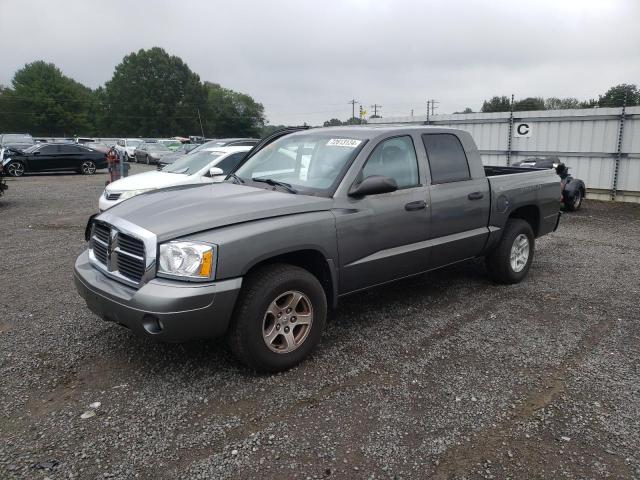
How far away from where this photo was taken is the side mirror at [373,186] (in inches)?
157

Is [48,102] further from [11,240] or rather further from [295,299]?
[295,299]

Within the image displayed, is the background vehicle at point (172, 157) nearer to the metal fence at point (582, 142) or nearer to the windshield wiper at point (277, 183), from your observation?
the windshield wiper at point (277, 183)

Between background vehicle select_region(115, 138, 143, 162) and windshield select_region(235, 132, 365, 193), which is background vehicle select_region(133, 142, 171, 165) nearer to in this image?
background vehicle select_region(115, 138, 143, 162)

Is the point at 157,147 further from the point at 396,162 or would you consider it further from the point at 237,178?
the point at 396,162

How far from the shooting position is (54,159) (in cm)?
2208

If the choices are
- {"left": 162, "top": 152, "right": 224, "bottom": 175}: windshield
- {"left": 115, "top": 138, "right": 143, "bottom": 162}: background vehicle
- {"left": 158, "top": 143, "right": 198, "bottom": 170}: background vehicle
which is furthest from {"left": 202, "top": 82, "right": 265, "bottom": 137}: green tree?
{"left": 162, "top": 152, "right": 224, "bottom": 175}: windshield

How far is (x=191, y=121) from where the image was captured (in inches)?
3479

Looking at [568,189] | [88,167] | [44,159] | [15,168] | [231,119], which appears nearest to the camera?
[568,189]

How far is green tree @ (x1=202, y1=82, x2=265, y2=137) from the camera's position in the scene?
92.6m

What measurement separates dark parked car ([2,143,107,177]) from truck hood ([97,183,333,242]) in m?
20.3

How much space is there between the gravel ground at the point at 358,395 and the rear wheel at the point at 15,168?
1815 cm

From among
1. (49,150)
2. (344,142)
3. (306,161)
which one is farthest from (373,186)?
(49,150)

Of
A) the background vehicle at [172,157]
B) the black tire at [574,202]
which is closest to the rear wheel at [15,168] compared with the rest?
the background vehicle at [172,157]

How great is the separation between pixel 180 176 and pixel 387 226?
5.83m
